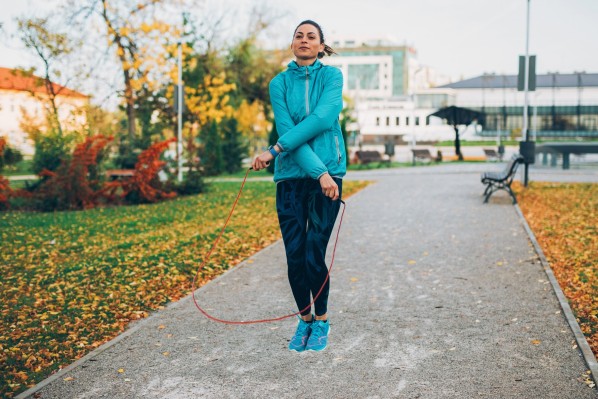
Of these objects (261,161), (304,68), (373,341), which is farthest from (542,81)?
(261,161)

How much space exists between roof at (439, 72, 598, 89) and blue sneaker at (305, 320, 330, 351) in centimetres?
8667

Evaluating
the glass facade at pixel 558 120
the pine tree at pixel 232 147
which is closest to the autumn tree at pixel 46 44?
the pine tree at pixel 232 147

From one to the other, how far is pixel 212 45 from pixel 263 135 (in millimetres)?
17856

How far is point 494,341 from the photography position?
4.80 metres

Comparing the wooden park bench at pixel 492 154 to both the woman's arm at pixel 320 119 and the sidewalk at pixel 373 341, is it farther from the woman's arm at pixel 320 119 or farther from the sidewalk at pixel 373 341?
the woman's arm at pixel 320 119

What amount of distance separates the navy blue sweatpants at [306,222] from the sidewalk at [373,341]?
605 millimetres

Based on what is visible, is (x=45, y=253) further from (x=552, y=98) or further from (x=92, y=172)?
(x=552, y=98)

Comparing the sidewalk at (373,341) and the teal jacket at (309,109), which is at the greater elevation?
the teal jacket at (309,109)

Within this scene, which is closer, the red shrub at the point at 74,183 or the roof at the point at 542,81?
the red shrub at the point at 74,183

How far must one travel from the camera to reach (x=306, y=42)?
4176mm

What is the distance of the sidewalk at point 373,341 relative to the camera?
13.0ft

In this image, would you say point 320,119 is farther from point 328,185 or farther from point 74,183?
point 74,183

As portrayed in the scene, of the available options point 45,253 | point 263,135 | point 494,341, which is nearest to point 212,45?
point 263,135

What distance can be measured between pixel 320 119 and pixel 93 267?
A: 16.0 ft
